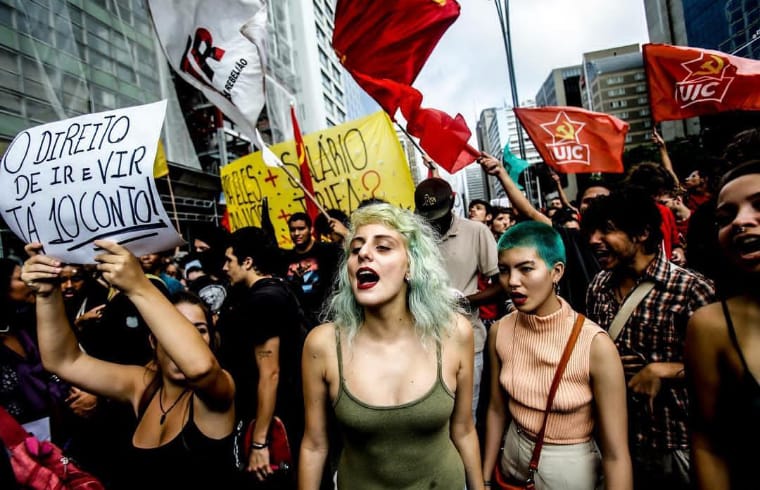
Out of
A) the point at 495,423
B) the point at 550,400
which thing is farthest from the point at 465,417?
the point at 550,400

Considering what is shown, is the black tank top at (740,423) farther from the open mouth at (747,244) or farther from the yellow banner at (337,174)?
the yellow banner at (337,174)

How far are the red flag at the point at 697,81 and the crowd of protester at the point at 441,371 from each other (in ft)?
10.1

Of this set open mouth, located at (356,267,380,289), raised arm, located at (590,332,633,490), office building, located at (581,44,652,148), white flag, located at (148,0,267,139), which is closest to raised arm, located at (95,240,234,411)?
open mouth, located at (356,267,380,289)

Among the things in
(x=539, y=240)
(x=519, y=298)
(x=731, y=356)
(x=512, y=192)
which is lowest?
(x=731, y=356)

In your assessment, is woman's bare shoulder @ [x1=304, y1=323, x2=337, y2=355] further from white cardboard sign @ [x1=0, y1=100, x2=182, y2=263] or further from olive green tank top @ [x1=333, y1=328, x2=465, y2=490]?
white cardboard sign @ [x1=0, y1=100, x2=182, y2=263]

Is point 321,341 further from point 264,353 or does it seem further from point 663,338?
point 663,338

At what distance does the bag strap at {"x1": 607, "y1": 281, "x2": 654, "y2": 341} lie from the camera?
82.4 inches

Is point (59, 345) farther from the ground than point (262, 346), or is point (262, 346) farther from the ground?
point (59, 345)

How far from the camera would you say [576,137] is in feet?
17.1

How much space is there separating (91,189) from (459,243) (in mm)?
2414

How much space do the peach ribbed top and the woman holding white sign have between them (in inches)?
49.3

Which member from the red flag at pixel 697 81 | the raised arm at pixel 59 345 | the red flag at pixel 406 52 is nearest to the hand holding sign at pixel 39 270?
the raised arm at pixel 59 345

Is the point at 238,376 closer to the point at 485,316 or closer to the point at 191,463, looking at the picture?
the point at 191,463

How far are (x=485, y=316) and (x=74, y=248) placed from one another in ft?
11.7
